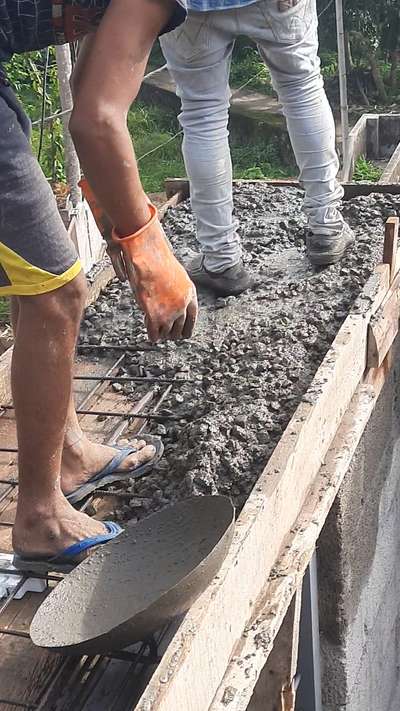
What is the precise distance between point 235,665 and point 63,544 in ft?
1.57

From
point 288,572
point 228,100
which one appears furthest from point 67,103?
point 288,572

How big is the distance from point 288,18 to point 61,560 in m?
2.04

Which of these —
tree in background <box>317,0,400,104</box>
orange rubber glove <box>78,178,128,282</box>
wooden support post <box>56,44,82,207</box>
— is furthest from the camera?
tree in background <box>317,0,400,104</box>

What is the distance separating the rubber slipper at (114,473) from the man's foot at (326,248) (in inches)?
50.7

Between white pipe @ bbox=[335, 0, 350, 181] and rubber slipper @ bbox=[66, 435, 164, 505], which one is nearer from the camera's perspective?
rubber slipper @ bbox=[66, 435, 164, 505]

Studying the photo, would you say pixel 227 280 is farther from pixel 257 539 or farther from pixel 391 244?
pixel 257 539

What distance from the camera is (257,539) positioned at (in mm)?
2113

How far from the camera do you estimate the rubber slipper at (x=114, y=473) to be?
96.3 inches

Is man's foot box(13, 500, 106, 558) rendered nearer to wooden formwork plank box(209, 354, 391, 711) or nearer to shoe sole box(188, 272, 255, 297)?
Answer: wooden formwork plank box(209, 354, 391, 711)

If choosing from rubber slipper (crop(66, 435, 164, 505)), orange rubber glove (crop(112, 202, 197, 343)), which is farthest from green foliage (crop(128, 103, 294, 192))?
orange rubber glove (crop(112, 202, 197, 343))

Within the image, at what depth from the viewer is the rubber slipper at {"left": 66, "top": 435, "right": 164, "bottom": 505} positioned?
245 centimetres

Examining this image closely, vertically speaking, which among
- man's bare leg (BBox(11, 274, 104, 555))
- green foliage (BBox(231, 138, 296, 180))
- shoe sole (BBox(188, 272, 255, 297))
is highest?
man's bare leg (BBox(11, 274, 104, 555))

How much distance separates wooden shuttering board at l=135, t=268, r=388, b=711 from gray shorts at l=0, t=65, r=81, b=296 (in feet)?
2.35

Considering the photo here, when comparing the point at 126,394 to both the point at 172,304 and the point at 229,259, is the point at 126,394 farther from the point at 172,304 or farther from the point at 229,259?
the point at 172,304
